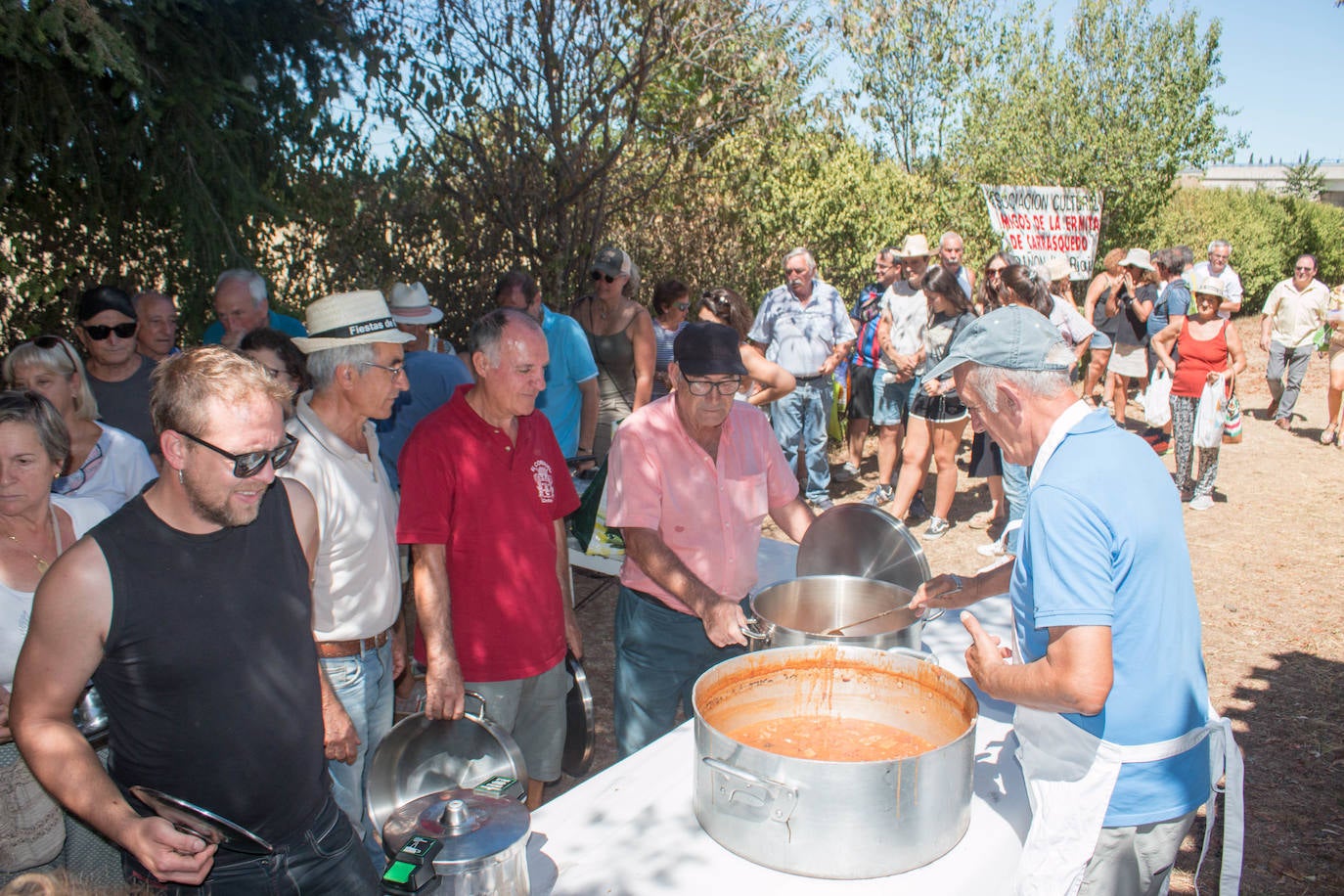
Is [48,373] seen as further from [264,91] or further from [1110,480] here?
[1110,480]

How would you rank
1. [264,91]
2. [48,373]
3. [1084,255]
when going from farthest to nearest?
[1084,255] < [264,91] < [48,373]

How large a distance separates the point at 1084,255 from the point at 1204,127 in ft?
19.9

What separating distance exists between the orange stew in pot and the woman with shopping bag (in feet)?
21.4

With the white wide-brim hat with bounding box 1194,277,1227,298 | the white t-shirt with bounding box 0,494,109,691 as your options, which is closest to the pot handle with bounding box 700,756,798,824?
the white t-shirt with bounding box 0,494,109,691

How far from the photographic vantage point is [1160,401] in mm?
8070

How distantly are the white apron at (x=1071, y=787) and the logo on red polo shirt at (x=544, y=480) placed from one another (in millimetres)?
1657

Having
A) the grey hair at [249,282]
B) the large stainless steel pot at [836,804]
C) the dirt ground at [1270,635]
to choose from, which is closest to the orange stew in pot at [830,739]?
the large stainless steel pot at [836,804]

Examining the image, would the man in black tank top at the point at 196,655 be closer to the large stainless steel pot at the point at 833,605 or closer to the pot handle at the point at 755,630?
the pot handle at the point at 755,630

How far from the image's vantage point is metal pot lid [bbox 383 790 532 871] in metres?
1.60

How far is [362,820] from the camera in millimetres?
2936

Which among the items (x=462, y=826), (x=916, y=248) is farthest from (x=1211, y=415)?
(x=462, y=826)

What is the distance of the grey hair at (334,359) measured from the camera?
2797 millimetres

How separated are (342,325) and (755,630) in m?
1.51

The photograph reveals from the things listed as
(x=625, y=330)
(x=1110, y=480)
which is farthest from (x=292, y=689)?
(x=625, y=330)
